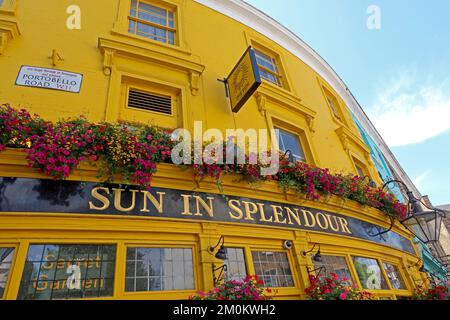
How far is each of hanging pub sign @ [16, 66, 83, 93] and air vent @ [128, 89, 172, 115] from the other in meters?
1.11

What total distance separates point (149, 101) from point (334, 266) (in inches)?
237

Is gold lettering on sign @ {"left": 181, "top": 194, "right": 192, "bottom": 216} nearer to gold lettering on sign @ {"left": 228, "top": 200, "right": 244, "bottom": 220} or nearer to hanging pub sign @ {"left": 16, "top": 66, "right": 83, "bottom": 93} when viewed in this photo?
gold lettering on sign @ {"left": 228, "top": 200, "right": 244, "bottom": 220}

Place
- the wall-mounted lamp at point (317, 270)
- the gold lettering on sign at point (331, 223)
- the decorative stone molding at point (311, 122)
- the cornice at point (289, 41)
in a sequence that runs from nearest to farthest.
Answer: the wall-mounted lamp at point (317, 270) < the gold lettering on sign at point (331, 223) < the decorative stone molding at point (311, 122) < the cornice at point (289, 41)

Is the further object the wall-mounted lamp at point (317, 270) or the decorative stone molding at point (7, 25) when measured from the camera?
the wall-mounted lamp at point (317, 270)

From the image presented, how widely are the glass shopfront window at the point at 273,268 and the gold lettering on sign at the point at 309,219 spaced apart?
1.05m

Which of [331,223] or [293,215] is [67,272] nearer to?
[293,215]

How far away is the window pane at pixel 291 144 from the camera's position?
820 centimetres

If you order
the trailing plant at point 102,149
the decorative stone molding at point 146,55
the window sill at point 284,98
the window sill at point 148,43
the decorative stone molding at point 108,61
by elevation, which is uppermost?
the window sill at point 148,43

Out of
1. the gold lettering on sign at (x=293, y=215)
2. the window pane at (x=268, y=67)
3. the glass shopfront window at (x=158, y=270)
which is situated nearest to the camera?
the glass shopfront window at (x=158, y=270)

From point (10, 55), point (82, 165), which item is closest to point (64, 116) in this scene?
point (82, 165)

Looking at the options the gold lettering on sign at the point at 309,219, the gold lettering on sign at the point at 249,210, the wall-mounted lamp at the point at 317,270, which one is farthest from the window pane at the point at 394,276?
the gold lettering on sign at the point at 249,210

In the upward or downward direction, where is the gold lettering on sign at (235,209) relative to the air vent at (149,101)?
downward

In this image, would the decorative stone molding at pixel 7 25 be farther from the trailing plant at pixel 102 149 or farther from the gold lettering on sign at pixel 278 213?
the gold lettering on sign at pixel 278 213
